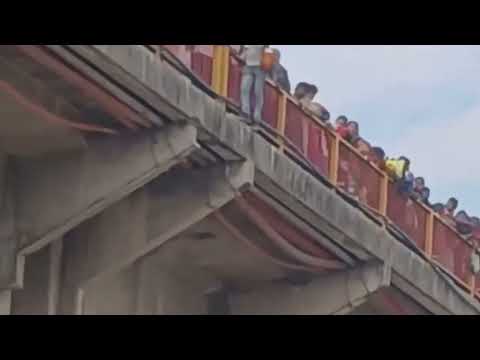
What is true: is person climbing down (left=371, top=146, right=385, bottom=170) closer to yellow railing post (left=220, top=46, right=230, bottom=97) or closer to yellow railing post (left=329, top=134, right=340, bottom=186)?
yellow railing post (left=329, top=134, right=340, bottom=186)

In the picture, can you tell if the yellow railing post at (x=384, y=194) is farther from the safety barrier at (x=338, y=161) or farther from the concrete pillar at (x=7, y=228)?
the concrete pillar at (x=7, y=228)

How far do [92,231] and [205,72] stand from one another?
1441mm

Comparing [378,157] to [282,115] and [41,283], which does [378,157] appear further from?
[41,283]

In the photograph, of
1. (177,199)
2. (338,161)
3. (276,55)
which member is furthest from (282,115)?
(177,199)

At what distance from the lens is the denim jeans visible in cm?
1110

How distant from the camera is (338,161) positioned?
12852 mm

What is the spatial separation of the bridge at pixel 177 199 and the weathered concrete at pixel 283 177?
0.06ft

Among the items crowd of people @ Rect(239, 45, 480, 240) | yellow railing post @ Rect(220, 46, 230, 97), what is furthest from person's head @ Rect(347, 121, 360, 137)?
yellow railing post @ Rect(220, 46, 230, 97)

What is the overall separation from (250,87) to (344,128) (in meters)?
2.45

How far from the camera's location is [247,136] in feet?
35.6

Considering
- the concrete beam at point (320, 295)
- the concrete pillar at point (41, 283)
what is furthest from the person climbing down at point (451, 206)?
the concrete pillar at point (41, 283)

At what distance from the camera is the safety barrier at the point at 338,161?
1081 cm

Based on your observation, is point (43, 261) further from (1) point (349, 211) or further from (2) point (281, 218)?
(1) point (349, 211)

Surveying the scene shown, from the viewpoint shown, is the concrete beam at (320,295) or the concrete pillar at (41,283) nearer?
the concrete pillar at (41,283)
